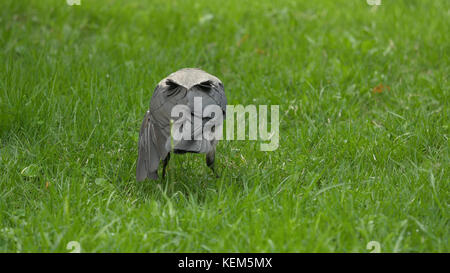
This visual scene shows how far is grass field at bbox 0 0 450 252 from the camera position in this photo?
10.5ft

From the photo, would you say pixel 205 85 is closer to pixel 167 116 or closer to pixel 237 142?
pixel 167 116

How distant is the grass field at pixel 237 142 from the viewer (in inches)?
125

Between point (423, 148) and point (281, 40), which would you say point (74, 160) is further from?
point (281, 40)

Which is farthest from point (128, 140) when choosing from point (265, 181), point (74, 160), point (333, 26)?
point (333, 26)

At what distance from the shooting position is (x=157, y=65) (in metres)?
5.60

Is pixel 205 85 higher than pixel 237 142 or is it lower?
higher

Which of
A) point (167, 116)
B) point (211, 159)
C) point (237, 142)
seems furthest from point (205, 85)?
point (237, 142)

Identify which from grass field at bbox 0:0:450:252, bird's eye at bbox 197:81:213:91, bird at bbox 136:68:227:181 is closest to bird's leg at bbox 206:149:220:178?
bird at bbox 136:68:227:181

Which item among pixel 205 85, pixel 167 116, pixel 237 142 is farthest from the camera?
pixel 237 142

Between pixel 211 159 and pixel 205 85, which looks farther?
pixel 211 159

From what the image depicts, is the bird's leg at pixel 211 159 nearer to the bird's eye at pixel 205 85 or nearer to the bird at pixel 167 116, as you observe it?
the bird at pixel 167 116

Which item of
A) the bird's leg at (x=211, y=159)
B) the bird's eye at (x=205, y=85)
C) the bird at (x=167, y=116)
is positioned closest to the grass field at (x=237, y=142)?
the bird's leg at (x=211, y=159)

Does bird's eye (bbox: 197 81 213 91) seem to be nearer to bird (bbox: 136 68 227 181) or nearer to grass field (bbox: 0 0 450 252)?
bird (bbox: 136 68 227 181)

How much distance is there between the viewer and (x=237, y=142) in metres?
4.53
